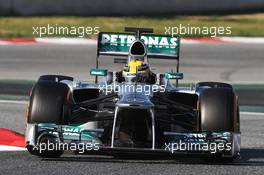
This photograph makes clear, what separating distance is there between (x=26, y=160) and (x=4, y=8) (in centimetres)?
1535

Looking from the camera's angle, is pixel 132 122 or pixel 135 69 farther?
pixel 135 69

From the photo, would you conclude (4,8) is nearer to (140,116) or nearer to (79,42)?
(79,42)

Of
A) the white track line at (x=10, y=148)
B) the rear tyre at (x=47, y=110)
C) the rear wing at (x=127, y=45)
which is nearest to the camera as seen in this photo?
the rear tyre at (x=47, y=110)

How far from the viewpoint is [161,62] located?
64.2 feet

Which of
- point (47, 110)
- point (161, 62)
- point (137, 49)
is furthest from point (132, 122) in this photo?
point (161, 62)

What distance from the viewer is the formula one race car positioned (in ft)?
30.7

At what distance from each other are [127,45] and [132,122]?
214cm

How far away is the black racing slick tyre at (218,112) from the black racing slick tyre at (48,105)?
1.44m

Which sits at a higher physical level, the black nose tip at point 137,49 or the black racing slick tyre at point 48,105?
the black nose tip at point 137,49

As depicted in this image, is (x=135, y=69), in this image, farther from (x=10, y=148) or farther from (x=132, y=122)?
(x=10, y=148)

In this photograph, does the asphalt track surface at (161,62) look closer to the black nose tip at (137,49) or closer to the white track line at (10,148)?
the black nose tip at (137,49)

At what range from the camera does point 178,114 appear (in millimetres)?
10344

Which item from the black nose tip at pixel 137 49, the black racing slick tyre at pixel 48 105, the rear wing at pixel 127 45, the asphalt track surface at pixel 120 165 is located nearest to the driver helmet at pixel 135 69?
the black nose tip at pixel 137 49

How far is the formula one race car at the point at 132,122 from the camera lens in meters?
9.35
